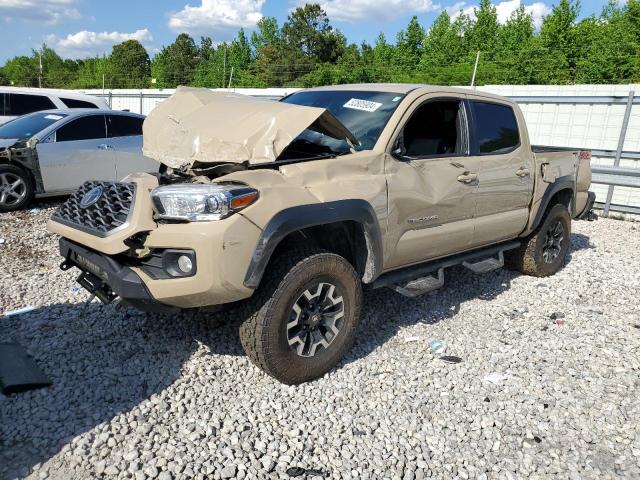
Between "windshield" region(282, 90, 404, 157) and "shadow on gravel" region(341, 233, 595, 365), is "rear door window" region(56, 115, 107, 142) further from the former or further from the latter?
"shadow on gravel" region(341, 233, 595, 365)

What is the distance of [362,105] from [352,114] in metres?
0.12

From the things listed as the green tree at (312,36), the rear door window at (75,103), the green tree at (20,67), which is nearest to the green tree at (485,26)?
the green tree at (312,36)

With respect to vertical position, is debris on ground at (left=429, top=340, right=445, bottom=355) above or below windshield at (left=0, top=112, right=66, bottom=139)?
below

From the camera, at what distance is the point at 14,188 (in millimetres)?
7566

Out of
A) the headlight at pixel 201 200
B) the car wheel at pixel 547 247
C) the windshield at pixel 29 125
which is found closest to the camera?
the headlight at pixel 201 200

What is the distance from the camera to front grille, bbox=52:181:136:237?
10.4 feet

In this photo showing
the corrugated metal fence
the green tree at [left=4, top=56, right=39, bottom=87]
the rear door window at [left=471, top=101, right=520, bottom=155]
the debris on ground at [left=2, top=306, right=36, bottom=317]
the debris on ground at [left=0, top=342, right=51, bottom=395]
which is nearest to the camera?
the debris on ground at [left=0, top=342, right=51, bottom=395]

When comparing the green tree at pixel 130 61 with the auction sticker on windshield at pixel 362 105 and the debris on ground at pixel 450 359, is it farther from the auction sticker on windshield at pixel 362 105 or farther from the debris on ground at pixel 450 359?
the debris on ground at pixel 450 359

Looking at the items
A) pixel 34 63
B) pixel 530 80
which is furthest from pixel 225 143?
pixel 34 63

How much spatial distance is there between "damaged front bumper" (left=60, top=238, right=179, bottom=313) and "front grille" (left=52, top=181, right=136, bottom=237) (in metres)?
0.14

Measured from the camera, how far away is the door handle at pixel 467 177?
4281 millimetres

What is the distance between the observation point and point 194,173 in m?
3.37

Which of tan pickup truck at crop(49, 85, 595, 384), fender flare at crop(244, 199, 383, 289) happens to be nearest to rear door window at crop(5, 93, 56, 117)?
tan pickup truck at crop(49, 85, 595, 384)

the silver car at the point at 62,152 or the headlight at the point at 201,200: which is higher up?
the headlight at the point at 201,200
